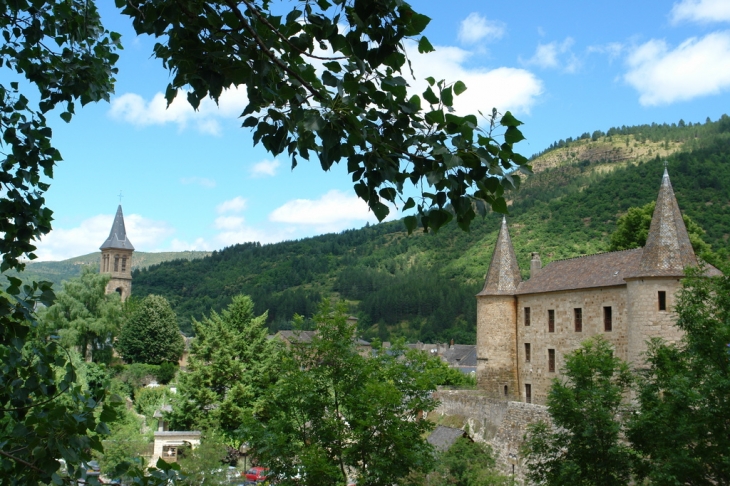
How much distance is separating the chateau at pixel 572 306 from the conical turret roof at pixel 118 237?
227ft

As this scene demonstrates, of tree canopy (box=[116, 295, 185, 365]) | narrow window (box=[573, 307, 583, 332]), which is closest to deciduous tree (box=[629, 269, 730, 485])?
narrow window (box=[573, 307, 583, 332])

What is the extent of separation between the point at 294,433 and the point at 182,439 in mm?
17548

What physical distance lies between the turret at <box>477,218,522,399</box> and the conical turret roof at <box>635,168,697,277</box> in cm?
809

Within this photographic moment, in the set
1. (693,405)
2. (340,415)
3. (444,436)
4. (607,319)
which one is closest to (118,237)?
(444,436)

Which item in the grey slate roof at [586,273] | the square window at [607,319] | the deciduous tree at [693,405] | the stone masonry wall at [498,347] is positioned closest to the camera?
the deciduous tree at [693,405]

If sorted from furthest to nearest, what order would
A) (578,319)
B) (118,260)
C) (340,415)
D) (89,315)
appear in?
(118,260) < (89,315) < (578,319) < (340,415)

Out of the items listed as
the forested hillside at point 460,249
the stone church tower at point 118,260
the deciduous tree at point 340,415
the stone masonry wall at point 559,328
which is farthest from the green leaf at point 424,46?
the stone church tower at point 118,260

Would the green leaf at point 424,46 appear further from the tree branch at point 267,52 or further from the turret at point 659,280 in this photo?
the turret at point 659,280

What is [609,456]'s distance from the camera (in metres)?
14.8

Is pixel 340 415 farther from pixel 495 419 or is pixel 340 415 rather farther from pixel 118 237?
pixel 118 237

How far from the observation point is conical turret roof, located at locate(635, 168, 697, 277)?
22969 millimetres

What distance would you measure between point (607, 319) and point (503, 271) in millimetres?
6673

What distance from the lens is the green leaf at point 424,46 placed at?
2.85 m

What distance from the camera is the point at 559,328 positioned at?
92.7 ft
